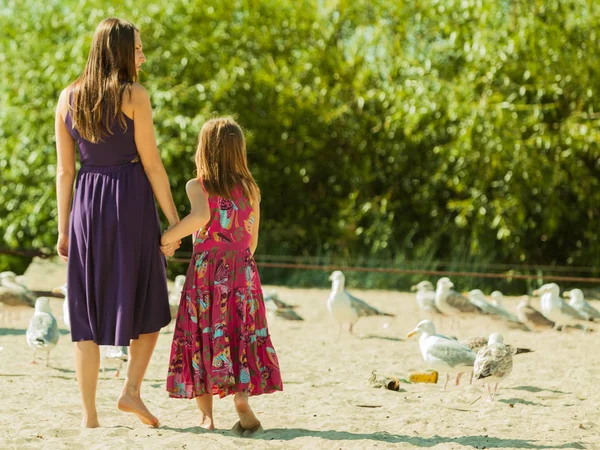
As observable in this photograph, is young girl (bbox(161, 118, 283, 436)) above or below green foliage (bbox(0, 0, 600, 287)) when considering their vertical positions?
below

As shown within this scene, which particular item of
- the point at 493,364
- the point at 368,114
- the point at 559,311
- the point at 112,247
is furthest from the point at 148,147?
the point at 368,114

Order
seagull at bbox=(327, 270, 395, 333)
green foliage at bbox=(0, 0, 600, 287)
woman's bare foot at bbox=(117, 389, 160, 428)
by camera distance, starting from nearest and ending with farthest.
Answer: woman's bare foot at bbox=(117, 389, 160, 428), seagull at bbox=(327, 270, 395, 333), green foliage at bbox=(0, 0, 600, 287)

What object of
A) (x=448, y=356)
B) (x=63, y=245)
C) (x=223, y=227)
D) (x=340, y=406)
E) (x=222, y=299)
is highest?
(x=223, y=227)

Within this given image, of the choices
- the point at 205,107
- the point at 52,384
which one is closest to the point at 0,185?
the point at 205,107

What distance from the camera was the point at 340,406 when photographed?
485 cm

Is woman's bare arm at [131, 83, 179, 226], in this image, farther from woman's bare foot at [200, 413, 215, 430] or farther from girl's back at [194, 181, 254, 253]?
woman's bare foot at [200, 413, 215, 430]

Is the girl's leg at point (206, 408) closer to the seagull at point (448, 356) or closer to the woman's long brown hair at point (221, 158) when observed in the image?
the woman's long brown hair at point (221, 158)

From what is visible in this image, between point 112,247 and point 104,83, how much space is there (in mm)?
706

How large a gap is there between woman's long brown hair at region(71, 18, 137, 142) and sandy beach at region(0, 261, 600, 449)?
1359mm

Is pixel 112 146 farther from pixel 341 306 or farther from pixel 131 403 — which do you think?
pixel 341 306

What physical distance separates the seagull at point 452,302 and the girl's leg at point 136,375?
4.76 metres

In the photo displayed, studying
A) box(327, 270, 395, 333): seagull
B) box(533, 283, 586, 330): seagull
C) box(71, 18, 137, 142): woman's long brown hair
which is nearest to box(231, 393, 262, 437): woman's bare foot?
box(71, 18, 137, 142): woman's long brown hair

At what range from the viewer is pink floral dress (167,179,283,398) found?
158 inches

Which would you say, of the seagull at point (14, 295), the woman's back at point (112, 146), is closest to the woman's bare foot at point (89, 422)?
the woman's back at point (112, 146)
